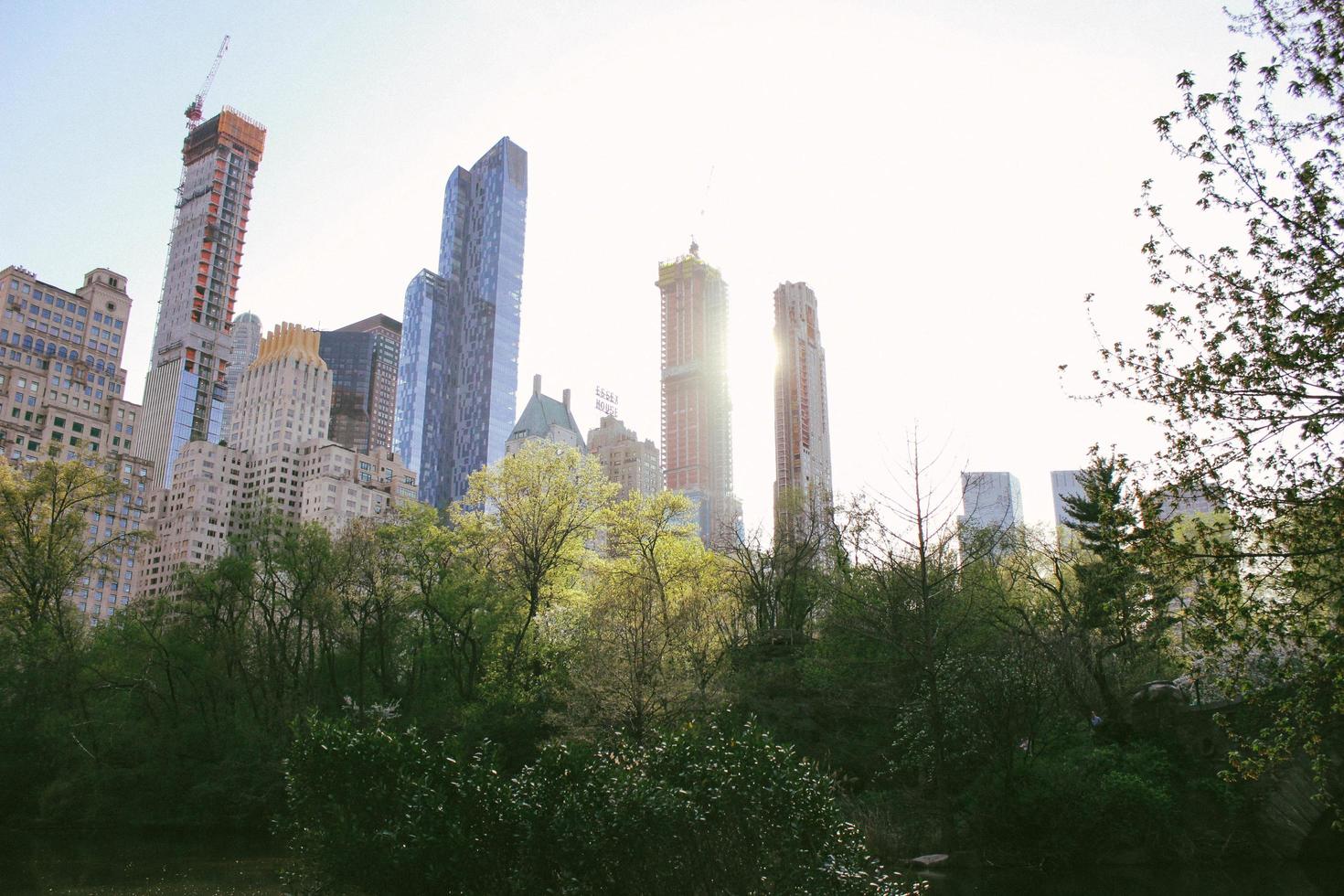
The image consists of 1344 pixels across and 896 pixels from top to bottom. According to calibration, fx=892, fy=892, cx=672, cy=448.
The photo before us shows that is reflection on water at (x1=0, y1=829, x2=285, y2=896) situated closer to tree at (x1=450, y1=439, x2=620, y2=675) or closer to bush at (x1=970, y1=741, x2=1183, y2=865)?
tree at (x1=450, y1=439, x2=620, y2=675)

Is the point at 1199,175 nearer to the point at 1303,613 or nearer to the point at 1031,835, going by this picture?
the point at 1303,613

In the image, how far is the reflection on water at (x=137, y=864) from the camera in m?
19.9

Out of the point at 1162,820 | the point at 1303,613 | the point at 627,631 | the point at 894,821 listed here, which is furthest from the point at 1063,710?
the point at 1303,613

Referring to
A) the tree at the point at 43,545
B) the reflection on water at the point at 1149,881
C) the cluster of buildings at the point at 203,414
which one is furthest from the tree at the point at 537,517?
the reflection on water at the point at 1149,881

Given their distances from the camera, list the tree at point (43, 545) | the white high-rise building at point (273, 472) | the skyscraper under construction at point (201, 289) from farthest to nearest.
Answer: the skyscraper under construction at point (201, 289) → the white high-rise building at point (273, 472) → the tree at point (43, 545)

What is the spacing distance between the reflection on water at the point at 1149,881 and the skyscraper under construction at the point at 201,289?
178 meters

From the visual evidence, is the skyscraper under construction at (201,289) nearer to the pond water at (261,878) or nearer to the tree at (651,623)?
the tree at (651,623)

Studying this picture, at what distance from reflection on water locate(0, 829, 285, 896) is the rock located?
14.9 meters

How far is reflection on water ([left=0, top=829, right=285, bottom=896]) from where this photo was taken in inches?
782

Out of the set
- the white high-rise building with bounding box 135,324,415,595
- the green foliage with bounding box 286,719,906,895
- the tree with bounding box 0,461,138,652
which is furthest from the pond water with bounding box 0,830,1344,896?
the white high-rise building with bounding box 135,324,415,595

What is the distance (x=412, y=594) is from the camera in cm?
3872

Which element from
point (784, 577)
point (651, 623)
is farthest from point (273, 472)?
point (651, 623)

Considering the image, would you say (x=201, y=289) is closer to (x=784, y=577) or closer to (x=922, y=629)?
(x=784, y=577)

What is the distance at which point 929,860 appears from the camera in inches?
894
